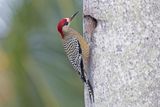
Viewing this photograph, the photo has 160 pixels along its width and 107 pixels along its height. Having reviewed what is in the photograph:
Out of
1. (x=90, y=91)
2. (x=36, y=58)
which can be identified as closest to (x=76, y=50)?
(x=90, y=91)

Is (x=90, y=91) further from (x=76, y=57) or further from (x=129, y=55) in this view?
(x=76, y=57)

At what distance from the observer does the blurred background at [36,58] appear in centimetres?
299

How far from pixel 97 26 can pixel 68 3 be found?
3.11 ft

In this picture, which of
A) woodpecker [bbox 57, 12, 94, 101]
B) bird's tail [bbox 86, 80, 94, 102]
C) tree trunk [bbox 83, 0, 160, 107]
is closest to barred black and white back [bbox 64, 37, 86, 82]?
woodpecker [bbox 57, 12, 94, 101]

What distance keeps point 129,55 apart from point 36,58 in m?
1.17

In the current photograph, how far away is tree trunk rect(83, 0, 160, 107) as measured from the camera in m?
1.95

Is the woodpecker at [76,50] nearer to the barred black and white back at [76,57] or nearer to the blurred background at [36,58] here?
the barred black and white back at [76,57]

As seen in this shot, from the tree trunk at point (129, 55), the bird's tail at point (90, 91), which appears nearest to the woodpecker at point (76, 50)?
the bird's tail at point (90, 91)

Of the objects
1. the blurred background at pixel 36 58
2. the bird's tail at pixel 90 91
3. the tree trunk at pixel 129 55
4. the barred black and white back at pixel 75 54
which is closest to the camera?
the tree trunk at pixel 129 55

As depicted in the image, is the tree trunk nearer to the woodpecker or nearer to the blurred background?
the woodpecker

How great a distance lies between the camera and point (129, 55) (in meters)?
1.98

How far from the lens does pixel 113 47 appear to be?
2.02 m

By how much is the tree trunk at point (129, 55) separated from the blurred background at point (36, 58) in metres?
0.92

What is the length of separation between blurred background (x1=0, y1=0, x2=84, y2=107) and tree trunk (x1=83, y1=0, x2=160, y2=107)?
0.92 m
